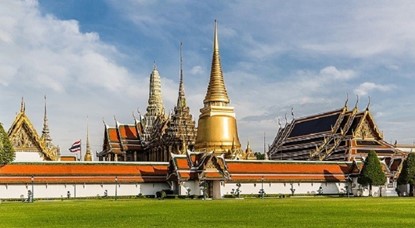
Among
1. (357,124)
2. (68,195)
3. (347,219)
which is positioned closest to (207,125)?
(357,124)

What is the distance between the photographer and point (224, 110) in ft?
296

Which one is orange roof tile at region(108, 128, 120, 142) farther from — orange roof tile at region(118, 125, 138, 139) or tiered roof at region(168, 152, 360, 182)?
tiered roof at region(168, 152, 360, 182)

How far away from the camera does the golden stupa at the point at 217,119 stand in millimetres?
88188

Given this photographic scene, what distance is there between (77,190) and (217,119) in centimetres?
3267

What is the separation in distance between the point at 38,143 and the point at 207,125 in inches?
1010

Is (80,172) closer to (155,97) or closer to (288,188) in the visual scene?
(288,188)

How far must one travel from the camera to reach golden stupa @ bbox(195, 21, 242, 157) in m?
88.2

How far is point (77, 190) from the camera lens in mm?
60938

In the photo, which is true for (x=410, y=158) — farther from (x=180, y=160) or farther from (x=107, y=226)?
(x=107, y=226)

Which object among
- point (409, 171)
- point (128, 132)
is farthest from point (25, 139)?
point (409, 171)

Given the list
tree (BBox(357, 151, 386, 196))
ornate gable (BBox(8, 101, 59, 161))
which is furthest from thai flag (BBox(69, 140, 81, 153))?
tree (BBox(357, 151, 386, 196))

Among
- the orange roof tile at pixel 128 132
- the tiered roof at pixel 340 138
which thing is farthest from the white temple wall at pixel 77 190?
the orange roof tile at pixel 128 132

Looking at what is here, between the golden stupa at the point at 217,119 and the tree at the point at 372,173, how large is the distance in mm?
24445

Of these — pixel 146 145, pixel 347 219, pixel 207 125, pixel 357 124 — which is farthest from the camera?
pixel 146 145
